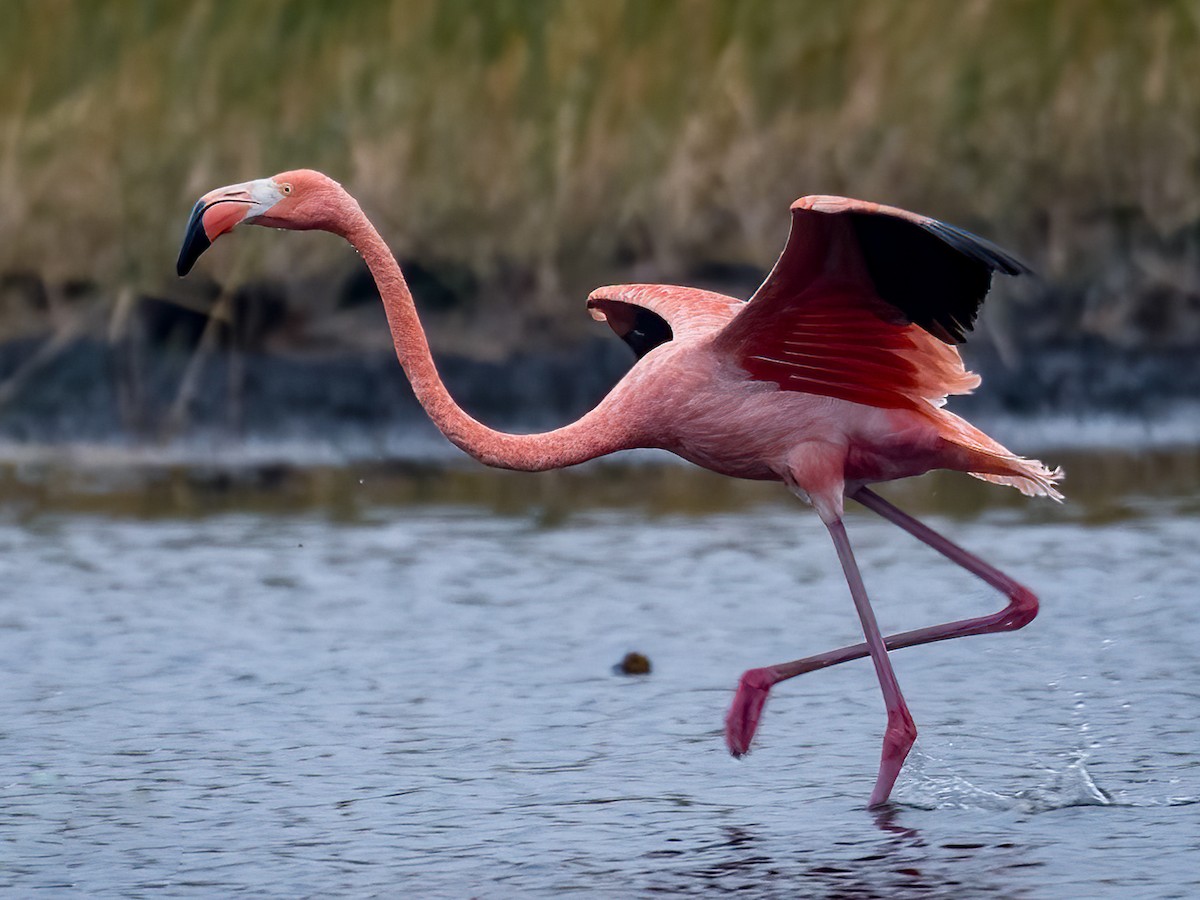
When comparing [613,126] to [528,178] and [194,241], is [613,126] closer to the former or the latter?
[528,178]

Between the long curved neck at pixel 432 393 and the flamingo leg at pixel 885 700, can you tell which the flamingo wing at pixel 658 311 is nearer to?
the long curved neck at pixel 432 393

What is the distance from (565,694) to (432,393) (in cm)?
153

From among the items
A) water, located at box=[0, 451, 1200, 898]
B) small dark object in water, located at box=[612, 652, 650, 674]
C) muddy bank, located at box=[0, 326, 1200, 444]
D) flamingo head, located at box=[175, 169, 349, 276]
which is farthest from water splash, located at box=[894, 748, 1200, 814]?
muddy bank, located at box=[0, 326, 1200, 444]

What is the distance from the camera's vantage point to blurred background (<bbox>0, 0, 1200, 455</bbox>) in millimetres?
13398

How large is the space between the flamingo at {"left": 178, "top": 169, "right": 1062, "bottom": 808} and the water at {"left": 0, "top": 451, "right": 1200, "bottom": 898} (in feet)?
1.54

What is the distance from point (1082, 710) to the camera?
755cm

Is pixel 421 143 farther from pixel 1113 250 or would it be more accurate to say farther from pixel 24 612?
pixel 24 612

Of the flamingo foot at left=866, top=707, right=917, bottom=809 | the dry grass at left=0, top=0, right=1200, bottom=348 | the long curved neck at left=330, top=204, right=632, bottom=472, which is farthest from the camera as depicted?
the dry grass at left=0, top=0, right=1200, bottom=348

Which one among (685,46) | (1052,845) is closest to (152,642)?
(1052,845)

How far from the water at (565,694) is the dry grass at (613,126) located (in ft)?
6.19

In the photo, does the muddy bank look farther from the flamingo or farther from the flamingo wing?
the flamingo

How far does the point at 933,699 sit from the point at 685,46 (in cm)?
752

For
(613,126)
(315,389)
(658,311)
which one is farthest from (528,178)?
(658,311)

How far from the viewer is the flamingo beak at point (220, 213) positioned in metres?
6.47
